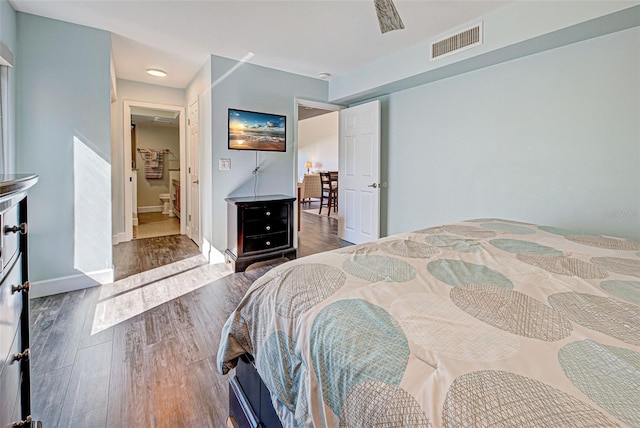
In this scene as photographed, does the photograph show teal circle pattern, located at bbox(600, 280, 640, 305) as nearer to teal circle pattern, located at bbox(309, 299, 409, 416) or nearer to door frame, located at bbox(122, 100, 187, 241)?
teal circle pattern, located at bbox(309, 299, 409, 416)

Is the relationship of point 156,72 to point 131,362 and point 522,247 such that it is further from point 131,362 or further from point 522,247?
point 522,247

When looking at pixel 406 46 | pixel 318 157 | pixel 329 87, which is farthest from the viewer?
pixel 318 157

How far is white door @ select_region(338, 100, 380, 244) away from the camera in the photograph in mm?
4133

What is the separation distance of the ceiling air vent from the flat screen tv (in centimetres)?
195

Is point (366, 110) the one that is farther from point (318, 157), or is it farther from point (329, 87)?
point (318, 157)

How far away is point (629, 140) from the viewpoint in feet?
7.50

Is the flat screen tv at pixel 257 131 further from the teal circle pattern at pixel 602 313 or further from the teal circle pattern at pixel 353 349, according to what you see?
the teal circle pattern at pixel 602 313

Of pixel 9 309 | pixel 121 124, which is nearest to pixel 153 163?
pixel 121 124

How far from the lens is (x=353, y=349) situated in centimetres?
68

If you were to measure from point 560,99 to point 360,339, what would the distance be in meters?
2.99

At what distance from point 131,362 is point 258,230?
185cm

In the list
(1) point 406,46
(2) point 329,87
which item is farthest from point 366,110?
(1) point 406,46

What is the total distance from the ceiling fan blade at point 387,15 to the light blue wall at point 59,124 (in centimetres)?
262

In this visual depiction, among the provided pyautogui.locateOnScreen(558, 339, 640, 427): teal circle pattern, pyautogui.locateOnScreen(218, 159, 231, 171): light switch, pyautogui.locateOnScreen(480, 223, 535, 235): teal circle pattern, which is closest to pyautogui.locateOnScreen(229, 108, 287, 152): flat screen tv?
pyautogui.locateOnScreen(218, 159, 231, 171): light switch
